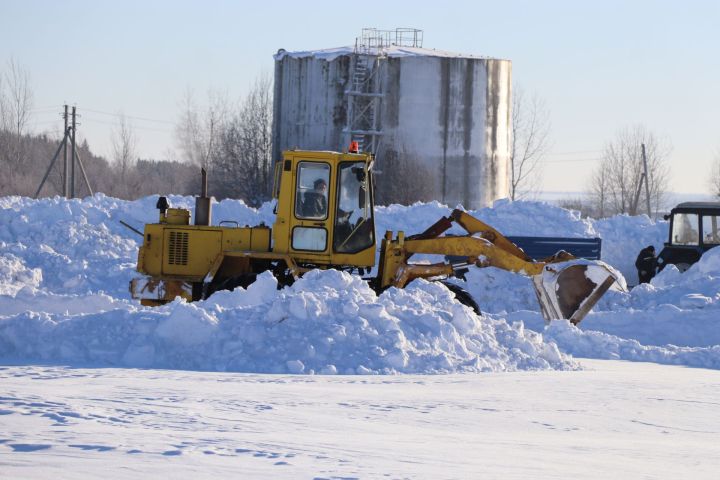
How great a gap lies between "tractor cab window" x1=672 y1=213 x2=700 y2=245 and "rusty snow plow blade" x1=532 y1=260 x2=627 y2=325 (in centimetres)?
1100

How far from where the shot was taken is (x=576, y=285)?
14719mm

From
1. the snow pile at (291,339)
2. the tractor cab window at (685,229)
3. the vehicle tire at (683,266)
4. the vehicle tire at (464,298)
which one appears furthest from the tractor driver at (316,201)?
the tractor cab window at (685,229)

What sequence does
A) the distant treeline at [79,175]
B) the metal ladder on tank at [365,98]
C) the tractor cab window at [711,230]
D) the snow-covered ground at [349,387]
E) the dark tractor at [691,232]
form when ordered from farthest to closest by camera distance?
the distant treeline at [79,175] → the metal ladder on tank at [365,98] → the tractor cab window at [711,230] → the dark tractor at [691,232] → the snow-covered ground at [349,387]

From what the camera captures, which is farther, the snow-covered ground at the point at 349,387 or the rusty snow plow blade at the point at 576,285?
the rusty snow plow blade at the point at 576,285

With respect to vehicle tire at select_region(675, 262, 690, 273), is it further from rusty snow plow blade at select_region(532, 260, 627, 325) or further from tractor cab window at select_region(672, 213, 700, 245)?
rusty snow plow blade at select_region(532, 260, 627, 325)

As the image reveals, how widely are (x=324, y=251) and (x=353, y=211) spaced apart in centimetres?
57

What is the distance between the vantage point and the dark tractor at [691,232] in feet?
81.7

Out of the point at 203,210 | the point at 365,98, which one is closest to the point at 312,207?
the point at 203,210

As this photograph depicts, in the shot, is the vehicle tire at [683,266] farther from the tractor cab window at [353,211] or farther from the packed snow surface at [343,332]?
the tractor cab window at [353,211]

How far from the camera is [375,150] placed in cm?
4216

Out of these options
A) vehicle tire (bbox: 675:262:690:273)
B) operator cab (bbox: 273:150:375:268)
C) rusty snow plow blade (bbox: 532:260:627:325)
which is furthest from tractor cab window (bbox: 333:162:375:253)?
vehicle tire (bbox: 675:262:690:273)

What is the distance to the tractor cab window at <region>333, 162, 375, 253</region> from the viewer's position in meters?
14.6

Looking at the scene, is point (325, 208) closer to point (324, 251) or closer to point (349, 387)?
point (324, 251)

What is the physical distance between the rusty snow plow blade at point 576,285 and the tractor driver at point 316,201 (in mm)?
2672
